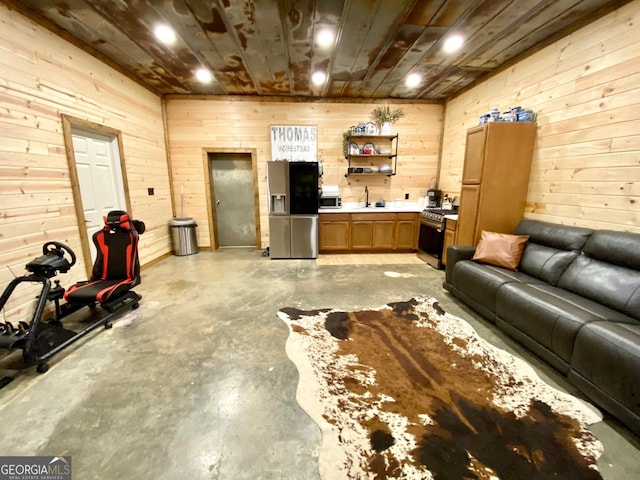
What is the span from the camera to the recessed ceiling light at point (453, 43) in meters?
3.13

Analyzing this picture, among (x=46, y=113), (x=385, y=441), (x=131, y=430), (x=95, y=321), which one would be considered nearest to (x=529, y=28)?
(x=385, y=441)

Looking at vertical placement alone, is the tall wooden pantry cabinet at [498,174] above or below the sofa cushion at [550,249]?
above

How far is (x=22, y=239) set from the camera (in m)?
2.54

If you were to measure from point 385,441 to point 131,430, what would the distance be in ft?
4.75

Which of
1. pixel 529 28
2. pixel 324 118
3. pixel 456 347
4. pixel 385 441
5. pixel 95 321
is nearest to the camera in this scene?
pixel 385 441

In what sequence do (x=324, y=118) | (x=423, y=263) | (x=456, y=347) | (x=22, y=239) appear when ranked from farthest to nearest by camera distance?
(x=324, y=118)
(x=423, y=263)
(x=22, y=239)
(x=456, y=347)

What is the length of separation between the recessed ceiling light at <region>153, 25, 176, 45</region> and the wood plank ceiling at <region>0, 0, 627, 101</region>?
5 cm

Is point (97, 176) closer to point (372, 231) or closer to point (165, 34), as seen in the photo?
point (165, 34)

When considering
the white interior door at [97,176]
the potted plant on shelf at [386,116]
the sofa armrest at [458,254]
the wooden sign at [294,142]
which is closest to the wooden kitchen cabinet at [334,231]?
the wooden sign at [294,142]

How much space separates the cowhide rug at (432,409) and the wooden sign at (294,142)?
372cm

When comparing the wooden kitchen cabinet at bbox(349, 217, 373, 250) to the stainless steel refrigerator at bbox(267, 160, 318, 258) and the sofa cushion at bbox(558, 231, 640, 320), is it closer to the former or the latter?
the stainless steel refrigerator at bbox(267, 160, 318, 258)

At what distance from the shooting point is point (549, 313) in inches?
80.4

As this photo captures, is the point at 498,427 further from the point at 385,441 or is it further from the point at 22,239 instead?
the point at 22,239

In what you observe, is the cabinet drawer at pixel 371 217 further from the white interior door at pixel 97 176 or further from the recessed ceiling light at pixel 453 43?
the white interior door at pixel 97 176
